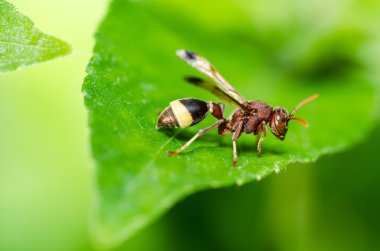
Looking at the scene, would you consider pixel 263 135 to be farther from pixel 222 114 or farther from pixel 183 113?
pixel 183 113

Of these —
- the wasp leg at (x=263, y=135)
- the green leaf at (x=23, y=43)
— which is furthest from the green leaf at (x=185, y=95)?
the green leaf at (x=23, y=43)

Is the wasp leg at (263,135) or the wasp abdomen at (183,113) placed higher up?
the wasp abdomen at (183,113)

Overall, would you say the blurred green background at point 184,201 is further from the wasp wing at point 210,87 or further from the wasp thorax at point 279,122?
the wasp wing at point 210,87

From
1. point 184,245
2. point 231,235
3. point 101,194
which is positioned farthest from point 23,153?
point 101,194

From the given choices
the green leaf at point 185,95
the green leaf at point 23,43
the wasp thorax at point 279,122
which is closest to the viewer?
the green leaf at point 185,95

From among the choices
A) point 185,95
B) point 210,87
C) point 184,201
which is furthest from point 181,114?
point 184,201

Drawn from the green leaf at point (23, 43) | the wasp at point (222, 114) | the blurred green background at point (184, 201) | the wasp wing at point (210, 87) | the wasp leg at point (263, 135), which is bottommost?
the blurred green background at point (184, 201)

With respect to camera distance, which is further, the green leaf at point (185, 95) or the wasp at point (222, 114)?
the wasp at point (222, 114)
